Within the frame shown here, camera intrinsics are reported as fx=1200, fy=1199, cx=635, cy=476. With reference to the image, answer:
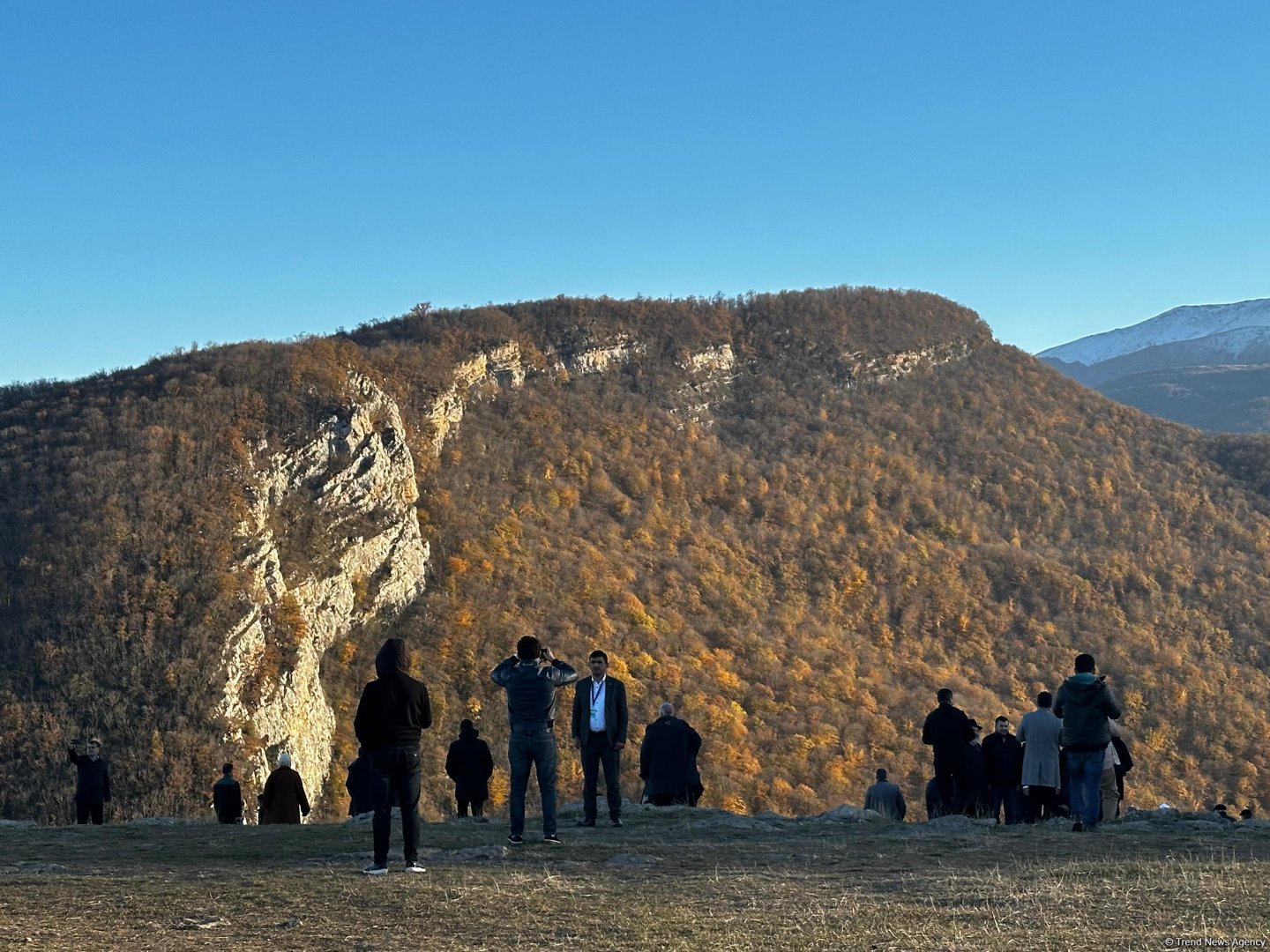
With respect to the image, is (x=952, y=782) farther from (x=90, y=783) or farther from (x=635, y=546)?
(x=635, y=546)

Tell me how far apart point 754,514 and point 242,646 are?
34.0 m

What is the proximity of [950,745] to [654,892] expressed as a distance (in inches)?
288

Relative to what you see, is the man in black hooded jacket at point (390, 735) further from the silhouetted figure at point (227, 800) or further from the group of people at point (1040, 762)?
the silhouetted figure at point (227, 800)

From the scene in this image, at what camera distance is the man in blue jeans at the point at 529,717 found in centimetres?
1062

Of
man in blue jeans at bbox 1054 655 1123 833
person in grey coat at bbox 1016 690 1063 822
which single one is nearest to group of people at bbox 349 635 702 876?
person in grey coat at bbox 1016 690 1063 822

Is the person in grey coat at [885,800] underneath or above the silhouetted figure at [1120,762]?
underneath

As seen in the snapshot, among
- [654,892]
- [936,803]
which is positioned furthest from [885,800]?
[654,892]

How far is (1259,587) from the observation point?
6762 cm

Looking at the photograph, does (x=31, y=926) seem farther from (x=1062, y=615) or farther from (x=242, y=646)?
(x=1062, y=615)

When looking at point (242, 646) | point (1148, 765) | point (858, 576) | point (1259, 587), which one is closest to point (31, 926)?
point (242, 646)

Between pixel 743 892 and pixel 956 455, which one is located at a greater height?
pixel 956 455

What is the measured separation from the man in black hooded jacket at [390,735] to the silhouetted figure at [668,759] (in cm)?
661

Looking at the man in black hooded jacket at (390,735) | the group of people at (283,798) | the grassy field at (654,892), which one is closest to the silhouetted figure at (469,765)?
the group of people at (283,798)

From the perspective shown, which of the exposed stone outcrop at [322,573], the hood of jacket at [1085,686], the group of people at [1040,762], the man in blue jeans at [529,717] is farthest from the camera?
the exposed stone outcrop at [322,573]
